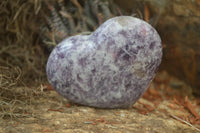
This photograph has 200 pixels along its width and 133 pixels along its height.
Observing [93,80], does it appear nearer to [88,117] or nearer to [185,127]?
[88,117]

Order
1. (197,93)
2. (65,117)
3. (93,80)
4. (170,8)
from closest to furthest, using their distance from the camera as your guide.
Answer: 1. (65,117)
2. (93,80)
3. (170,8)
4. (197,93)

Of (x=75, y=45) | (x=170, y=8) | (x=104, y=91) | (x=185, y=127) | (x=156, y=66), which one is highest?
(x=170, y=8)

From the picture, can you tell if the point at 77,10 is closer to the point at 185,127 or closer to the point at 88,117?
the point at 88,117

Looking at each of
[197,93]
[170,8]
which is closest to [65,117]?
[170,8]

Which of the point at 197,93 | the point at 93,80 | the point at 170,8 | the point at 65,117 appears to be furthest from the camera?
the point at 197,93

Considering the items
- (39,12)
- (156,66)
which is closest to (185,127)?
(156,66)

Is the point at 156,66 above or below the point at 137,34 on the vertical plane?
below

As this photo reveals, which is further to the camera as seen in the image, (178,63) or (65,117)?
(178,63)
